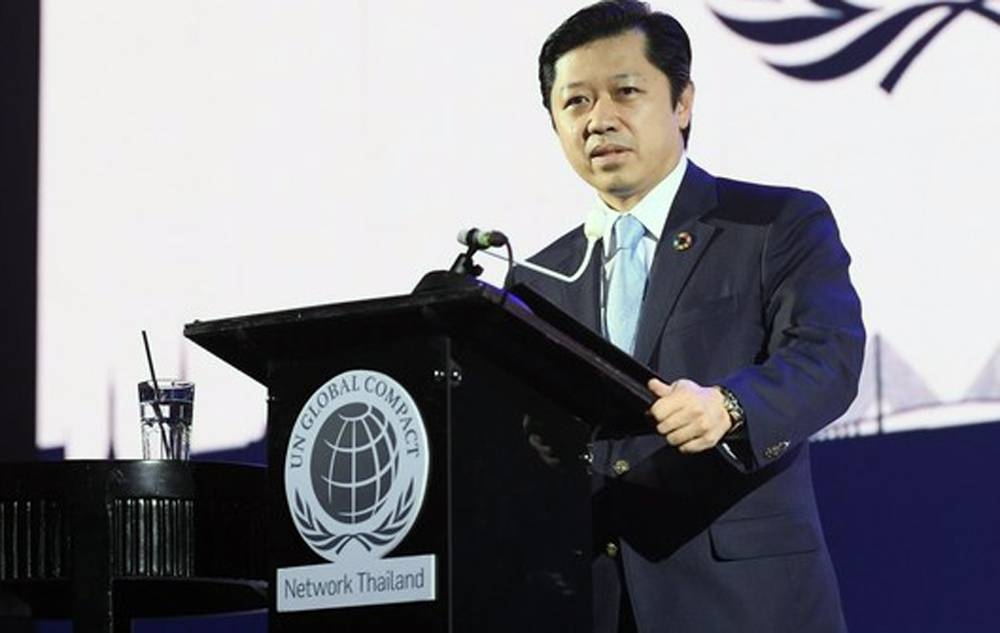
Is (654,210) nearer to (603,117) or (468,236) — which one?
(603,117)

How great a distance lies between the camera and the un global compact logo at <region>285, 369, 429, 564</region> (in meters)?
2.24

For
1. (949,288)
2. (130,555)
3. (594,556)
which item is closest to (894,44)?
(949,288)

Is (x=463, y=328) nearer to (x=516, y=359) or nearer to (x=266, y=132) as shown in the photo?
(x=516, y=359)

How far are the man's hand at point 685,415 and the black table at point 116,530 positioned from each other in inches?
36.1

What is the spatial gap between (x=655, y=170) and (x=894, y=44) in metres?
1.00

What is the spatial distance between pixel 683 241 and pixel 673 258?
0.10 feet

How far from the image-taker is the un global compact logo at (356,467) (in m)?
2.24

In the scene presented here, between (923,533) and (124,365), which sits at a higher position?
(124,365)

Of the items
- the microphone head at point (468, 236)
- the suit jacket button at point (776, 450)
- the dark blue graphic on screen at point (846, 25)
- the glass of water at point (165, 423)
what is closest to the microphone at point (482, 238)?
the microphone head at point (468, 236)

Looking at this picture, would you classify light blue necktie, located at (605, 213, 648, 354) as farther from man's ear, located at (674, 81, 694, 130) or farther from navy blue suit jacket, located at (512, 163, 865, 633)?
man's ear, located at (674, 81, 694, 130)

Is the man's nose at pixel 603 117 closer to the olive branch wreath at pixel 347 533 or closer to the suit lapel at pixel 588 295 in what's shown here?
the suit lapel at pixel 588 295

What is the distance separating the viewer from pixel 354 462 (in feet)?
7.44

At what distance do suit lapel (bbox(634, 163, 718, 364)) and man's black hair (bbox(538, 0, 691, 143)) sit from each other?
0.18 metres

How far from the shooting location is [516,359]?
7.66 feet
